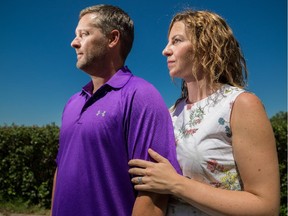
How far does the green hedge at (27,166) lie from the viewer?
8445 mm

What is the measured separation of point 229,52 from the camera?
2359 mm

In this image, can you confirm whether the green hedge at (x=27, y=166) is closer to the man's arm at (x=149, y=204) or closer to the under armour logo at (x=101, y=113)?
the under armour logo at (x=101, y=113)

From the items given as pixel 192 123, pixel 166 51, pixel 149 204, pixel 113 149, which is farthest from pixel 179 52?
pixel 149 204

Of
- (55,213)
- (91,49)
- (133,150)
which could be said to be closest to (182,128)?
(133,150)

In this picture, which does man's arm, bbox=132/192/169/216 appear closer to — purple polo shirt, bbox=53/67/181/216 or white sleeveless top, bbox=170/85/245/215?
purple polo shirt, bbox=53/67/181/216

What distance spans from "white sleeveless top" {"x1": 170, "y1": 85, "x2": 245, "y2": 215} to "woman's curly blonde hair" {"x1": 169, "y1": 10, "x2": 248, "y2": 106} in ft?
0.60

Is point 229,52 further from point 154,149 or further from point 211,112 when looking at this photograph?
point 154,149

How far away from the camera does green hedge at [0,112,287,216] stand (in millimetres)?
8406

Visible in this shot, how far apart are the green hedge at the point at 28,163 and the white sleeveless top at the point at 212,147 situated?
670cm

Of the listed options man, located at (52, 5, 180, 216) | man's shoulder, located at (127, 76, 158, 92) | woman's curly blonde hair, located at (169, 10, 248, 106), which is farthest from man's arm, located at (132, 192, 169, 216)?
woman's curly blonde hair, located at (169, 10, 248, 106)

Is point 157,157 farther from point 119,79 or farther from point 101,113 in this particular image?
point 119,79

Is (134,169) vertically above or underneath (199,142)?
underneath

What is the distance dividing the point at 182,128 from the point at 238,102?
0.43 m

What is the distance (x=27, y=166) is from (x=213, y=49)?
737 centimetres
